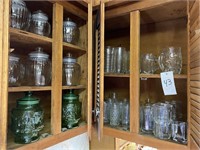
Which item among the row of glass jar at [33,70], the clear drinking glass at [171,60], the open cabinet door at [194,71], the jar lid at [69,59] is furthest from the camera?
the jar lid at [69,59]

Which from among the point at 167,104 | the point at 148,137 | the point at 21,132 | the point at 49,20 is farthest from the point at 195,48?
the point at 21,132

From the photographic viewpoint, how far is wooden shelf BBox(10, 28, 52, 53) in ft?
2.34

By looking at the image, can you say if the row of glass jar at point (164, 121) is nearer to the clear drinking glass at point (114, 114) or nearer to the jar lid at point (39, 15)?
the clear drinking glass at point (114, 114)

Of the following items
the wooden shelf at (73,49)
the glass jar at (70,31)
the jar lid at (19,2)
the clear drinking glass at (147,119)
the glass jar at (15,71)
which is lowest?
the clear drinking glass at (147,119)

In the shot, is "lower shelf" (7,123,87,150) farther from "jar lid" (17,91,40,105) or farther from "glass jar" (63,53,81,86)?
"glass jar" (63,53,81,86)

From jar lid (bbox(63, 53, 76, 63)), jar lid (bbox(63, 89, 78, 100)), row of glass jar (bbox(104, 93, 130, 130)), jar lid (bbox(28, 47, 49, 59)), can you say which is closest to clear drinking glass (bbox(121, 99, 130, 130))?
row of glass jar (bbox(104, 93, 130, 130))

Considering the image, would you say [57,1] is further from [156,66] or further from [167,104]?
[167,104]

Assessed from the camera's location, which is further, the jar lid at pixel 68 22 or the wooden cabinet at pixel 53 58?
the jar lid at pixel 68 22

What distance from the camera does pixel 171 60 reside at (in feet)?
3.05

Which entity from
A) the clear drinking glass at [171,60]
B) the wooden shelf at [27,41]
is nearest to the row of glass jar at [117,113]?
the clear drinking glass at [171,60]

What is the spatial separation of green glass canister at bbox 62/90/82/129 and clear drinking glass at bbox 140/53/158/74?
0.43m

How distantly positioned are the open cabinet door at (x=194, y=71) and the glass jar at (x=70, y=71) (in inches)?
24.8

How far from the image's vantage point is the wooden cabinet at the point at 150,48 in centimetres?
75

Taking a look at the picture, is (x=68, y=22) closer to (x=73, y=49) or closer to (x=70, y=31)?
(x=70, y=31)
